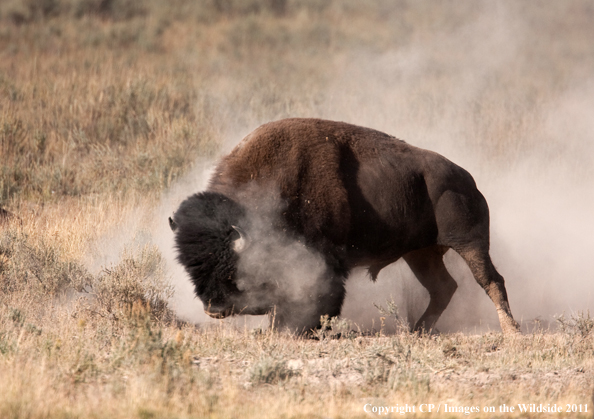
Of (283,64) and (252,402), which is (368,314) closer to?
(252,402)

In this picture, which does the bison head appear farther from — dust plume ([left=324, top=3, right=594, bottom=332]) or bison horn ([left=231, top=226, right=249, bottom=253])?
dust plume ([left=324, top=3, right=594, bottom=332])

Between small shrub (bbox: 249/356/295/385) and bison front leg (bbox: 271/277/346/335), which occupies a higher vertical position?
bison front leg (bbox: 271/277/346/335)

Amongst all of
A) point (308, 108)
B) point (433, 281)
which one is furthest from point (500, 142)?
point (433, 281)

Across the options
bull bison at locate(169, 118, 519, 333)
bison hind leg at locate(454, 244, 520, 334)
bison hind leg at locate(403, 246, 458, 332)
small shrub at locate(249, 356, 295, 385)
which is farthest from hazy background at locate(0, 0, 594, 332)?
small shrub at locate(249, 356, 295, 385)

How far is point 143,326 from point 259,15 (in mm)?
22722

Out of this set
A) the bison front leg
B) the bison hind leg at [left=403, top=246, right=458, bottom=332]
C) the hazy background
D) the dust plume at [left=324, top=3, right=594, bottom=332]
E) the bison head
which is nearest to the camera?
the bison head

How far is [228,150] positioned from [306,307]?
6.82 meters

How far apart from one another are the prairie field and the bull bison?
33 centimetres

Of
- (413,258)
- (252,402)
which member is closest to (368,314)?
(413,258)

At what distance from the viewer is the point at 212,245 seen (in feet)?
15.9

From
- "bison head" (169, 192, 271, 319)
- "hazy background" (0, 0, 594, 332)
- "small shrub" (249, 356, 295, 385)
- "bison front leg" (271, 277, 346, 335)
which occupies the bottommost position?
"small shrub" (249, 356, 295, 385)

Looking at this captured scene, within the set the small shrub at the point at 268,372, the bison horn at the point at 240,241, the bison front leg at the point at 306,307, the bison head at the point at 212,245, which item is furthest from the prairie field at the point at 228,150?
the bison horn at the point at 240,241

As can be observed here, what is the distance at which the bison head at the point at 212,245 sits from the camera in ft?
15.8

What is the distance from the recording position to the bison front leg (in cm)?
518
